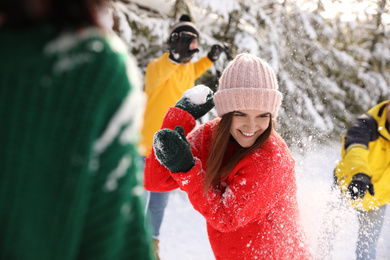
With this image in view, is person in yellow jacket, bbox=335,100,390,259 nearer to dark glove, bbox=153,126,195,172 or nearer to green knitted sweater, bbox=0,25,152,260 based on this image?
dark glove, bbox=153,126,195,172

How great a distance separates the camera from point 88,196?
589mm

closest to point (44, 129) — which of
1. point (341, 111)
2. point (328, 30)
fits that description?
point (328, 30)

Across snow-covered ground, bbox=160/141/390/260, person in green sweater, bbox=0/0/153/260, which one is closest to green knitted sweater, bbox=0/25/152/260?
person in green sweater, bbox=0/0/153/260

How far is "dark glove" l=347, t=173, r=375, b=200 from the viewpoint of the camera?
8.49 feet

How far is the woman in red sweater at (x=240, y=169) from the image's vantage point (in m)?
1.62

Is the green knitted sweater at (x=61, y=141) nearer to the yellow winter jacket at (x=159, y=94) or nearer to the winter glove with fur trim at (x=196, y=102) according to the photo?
the winter glove with fur trim at (x=196, y=102)

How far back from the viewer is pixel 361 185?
8.50ft

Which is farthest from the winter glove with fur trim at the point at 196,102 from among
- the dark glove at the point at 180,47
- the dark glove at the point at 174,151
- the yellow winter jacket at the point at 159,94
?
the dark glove at the point at 180,47

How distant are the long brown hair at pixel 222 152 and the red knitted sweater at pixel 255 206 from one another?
5cm

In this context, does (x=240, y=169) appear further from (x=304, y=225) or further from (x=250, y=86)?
(x=304, y=225)

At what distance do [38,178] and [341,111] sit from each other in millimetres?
10679

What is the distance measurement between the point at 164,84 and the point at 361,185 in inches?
89.1

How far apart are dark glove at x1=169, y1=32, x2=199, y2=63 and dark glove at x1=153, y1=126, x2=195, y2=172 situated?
1.86 meters

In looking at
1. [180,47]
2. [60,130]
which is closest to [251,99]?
[60,130]
